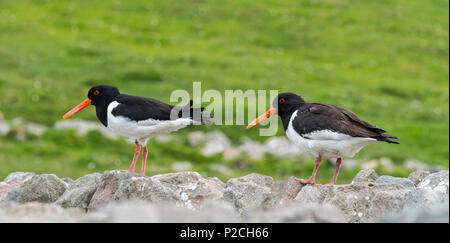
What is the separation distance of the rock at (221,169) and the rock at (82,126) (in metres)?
3.83

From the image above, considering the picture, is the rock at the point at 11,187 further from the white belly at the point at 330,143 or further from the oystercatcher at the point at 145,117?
the white belly at the point at 330,143

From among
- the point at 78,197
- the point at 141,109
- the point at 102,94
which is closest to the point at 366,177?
the point at 141,109

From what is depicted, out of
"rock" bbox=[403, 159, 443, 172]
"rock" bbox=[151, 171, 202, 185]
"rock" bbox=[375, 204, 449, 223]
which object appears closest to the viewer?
"rock" bbox=[375, 204, 449, 223]

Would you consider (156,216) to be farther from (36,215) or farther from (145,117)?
(145,117)

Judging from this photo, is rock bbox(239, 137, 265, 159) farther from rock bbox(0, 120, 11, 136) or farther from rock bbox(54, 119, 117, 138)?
rock bbox(0, 120, 11, 136)

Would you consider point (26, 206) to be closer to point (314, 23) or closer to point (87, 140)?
point (87, 140)

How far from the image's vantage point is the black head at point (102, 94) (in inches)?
386

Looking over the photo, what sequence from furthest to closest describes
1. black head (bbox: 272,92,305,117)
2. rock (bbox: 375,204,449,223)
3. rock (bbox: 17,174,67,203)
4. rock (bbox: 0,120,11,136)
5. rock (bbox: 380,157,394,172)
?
rock (bbox: 0,120,11,136)
rock (bbox: 380,157,394,172)
black head (bbox: 272,92,305,117)
rock (bbox: 17,174,67,203)
rock (bbox: 375,204,449,223)

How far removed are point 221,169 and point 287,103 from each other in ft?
30.2

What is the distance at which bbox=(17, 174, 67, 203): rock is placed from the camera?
828 centimetres

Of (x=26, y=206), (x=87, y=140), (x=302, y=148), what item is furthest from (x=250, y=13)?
(x=26, y=206)

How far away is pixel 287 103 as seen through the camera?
9.14 m

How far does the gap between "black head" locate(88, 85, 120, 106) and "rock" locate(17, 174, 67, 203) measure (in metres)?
1.81

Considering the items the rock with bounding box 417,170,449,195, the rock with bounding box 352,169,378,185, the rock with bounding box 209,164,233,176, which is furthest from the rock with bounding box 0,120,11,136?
the rock with bounding box 417,170,449,195
